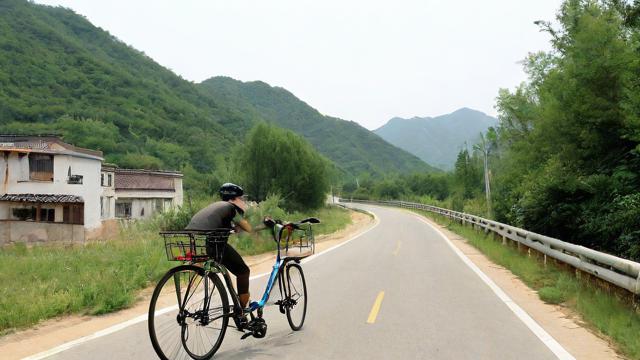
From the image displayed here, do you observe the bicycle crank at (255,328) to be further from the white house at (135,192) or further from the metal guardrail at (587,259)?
the white house at (135,192)

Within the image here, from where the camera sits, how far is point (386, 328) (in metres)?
6.78

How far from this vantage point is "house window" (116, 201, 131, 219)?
1717 inches

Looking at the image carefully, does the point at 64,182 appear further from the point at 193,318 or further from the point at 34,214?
the point at 193,318

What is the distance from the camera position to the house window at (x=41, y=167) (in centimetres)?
3422

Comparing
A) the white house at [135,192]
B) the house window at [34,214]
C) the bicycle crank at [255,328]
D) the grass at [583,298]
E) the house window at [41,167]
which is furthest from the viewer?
the white house at [135,192]

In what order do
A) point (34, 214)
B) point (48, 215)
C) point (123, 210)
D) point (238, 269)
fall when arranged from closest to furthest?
point (238, 269), point (34, 214), point (48, 215), point (123, 210)

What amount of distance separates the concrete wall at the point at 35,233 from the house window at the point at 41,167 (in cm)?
351

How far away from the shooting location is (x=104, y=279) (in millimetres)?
9625

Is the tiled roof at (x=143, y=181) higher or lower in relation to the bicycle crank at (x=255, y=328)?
higher

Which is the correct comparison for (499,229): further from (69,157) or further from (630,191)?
(69,157)

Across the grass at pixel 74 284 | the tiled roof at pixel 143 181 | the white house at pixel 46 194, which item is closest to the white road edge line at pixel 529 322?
the grass at pixel 74 284

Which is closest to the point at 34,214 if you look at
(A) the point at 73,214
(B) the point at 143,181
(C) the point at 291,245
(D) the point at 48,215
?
(D) the point at 48,215

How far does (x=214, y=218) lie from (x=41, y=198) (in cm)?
3330

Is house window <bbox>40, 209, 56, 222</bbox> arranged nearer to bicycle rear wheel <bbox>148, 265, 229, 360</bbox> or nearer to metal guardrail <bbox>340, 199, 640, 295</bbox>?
metal guardrail <bbox>340, 199, 640, 295</bbox>
